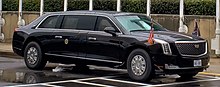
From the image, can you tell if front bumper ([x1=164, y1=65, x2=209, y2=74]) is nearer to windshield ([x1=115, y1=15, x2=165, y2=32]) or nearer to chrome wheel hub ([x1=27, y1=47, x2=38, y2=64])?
windshield ([x1=115, y1=15, x2=165, y2=32])

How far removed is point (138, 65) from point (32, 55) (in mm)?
3357

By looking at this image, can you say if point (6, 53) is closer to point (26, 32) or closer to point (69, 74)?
point (26, 32)

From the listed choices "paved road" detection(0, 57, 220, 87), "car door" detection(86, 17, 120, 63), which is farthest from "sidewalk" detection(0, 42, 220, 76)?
"car door" detection(86, 17, 120, 63)

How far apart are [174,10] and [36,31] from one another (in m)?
5.88

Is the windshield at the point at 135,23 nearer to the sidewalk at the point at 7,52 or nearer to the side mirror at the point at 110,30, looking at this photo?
the side mirror at the point at 110,30

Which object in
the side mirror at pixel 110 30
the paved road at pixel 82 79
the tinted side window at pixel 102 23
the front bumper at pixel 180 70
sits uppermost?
the tinted side window at pixel 102 23

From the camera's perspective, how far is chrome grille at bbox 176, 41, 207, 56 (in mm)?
10387

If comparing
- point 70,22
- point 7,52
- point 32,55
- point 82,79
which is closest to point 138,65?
point 82,79

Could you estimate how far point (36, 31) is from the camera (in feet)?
41.8

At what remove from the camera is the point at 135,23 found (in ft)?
37.3

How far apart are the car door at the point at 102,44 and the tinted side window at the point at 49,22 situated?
1.41 meters

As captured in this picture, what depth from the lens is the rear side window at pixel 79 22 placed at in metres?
11.7

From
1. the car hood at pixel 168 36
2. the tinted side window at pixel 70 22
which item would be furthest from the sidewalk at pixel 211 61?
the tinted side window at pixel 70 22

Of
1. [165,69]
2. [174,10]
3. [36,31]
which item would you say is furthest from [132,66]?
[174,10]
